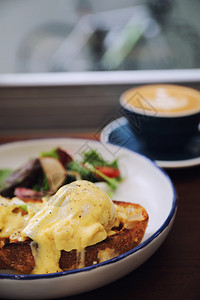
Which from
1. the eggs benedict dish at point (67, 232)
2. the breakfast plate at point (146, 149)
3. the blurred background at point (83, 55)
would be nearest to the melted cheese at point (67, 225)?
the eggs benedict dish at point (67, 232)

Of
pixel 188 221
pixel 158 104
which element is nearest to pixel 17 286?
pixel 188 221

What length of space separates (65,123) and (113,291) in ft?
7.25

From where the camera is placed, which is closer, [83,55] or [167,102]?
[167,102]

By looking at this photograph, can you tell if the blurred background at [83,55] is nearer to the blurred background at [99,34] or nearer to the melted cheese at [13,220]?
the blurred background at [99,34]

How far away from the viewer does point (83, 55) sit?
9.89 ft

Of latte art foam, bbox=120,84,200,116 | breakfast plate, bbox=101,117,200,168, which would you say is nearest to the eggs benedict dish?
breakfast plate, bbox=101,117,200,168

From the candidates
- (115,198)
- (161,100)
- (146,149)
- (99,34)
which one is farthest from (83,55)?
(115,198)

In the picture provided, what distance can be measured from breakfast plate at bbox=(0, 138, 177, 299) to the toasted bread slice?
3cm

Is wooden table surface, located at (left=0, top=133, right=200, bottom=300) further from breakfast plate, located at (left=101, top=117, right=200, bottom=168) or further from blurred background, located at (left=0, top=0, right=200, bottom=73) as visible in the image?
blurred background, located at (left=0, top=0, right=200, bottom=73)

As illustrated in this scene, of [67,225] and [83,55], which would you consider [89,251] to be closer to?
[67,225]

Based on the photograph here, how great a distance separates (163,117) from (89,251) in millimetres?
731

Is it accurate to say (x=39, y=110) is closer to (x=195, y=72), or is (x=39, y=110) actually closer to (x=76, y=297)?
(x=195, y=72)

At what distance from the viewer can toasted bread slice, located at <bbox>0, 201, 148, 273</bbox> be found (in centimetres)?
77

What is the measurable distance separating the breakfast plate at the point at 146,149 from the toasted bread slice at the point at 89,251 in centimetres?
50
